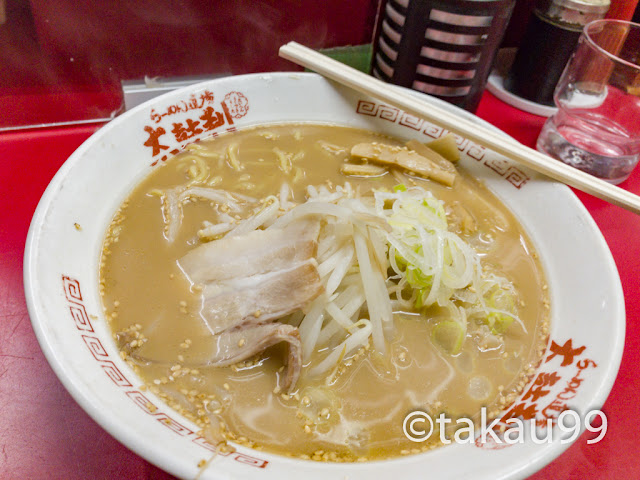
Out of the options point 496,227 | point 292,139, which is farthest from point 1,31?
point 496,227

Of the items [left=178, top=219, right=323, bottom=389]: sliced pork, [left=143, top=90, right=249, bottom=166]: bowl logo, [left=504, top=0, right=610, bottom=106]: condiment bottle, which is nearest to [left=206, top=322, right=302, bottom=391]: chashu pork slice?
[left=178, top=219, right=323, bottom=389]: sliced pork

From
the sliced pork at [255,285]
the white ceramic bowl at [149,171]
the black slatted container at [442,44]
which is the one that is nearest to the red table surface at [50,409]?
the white ceramic bowl at [149,171]

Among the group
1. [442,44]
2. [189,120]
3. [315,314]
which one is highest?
[442,44]

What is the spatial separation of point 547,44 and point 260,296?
2.04 meters

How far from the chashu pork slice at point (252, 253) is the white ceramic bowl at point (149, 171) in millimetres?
290

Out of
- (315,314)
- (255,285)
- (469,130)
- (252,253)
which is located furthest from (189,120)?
(469,130)

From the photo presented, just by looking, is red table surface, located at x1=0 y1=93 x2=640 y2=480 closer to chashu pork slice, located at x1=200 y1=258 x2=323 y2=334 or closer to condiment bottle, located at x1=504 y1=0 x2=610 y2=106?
chashu pork slice, located at x1=200 y1=258 x2=323 y2=334

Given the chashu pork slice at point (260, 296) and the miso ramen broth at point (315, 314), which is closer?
the miso ramen broth at point (315, 314)

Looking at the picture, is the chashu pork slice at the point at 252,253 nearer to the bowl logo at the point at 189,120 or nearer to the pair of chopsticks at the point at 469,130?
the bowl logo at the point at 189,120

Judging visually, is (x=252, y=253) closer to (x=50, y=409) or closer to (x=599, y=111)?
(x=50, y=409)

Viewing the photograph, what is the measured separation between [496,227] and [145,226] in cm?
120

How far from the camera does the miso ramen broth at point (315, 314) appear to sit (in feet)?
3.92

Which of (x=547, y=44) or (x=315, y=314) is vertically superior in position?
(x=547, y=44)

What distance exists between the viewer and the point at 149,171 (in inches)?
68.1
